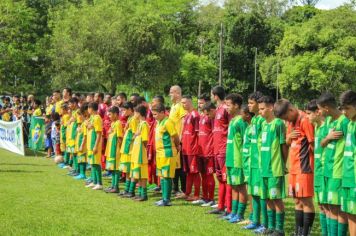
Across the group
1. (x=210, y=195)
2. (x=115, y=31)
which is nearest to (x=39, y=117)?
(x=210, y=195)

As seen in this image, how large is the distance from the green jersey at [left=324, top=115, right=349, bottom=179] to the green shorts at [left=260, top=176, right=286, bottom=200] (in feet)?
3.23

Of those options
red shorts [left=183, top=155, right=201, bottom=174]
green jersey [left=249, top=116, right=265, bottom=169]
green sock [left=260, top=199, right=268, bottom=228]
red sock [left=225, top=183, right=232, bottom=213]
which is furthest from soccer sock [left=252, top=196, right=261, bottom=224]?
red shorts [left=183, top=155, right=201, bottom=174]

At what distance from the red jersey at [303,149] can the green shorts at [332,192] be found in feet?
3.27

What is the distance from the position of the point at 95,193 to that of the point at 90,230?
3.69m

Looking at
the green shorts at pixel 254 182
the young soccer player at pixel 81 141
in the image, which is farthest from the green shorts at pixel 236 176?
the young soccer player at pixel 81 141

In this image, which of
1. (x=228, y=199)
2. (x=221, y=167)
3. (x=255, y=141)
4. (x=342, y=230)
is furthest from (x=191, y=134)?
(x=342, y=230)

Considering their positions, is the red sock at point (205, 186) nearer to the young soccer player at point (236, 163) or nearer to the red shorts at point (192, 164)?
the red shorts at point (192, 164)

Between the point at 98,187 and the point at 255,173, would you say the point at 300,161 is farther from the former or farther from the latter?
the point at 98,187

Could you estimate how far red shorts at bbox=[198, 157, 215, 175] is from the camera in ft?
36.0

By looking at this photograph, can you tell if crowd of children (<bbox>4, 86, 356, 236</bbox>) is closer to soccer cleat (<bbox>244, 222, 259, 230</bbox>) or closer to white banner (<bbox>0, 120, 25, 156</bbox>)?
soccer cleat (<bbox>244, 222, 259, 230</bbox>)

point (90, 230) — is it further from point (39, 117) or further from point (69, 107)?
point (39, 117)

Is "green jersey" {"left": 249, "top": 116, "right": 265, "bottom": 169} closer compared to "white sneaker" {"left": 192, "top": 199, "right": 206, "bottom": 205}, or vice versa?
"green jersey" {"left": 249, "top": 116, "right": 265, "bottom": 169}

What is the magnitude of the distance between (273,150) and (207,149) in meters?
2.87

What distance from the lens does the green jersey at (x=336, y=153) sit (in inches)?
271
